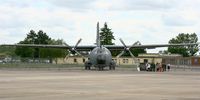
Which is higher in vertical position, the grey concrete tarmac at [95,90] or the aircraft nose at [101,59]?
the aircraft nose at [101,59]

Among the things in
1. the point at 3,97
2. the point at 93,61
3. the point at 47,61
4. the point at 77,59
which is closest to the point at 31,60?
the point at 47,61

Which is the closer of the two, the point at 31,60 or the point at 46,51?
the point at 31,60

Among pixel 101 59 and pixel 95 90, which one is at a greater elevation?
pixel 101 59

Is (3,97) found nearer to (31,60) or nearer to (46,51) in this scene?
(31,60)

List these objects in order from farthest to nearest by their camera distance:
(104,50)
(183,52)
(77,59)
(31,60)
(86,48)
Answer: (183,52) → (77,59) → (31,60) → (86,48) → (104,50)

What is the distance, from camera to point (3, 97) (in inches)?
651

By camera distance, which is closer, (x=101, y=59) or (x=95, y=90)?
(x=95, y=90)

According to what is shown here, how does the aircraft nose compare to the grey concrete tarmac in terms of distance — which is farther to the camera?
the aircraft nose

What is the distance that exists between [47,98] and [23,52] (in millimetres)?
161440

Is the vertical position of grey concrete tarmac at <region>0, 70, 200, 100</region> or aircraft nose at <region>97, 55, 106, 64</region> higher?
aircraft nose at <region>97, 55, 106, 64</region>

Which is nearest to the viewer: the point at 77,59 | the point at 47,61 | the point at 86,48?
the point at 86,48

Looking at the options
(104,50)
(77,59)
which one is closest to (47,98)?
(104,50)

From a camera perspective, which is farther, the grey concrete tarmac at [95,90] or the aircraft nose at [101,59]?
the aircraft nose at [101,59]

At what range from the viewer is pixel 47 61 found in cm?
9488
